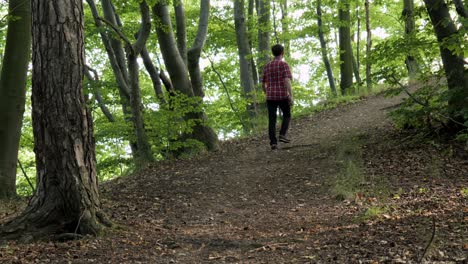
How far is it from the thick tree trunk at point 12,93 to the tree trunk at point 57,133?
306cm

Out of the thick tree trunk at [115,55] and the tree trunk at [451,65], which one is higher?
the thick tree trunk at [115,55]

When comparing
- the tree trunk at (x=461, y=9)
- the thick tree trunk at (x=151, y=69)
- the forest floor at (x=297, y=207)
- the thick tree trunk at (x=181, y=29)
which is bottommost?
the forest floor at (x=297, y=207)

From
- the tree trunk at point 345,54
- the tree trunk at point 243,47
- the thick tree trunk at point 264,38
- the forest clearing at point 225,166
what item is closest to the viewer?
the forest clearing at point 225,166

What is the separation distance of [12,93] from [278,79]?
4.62 metres

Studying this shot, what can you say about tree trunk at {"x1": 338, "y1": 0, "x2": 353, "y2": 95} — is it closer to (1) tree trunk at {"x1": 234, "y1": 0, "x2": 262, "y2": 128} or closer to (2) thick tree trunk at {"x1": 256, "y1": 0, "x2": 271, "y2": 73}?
(2) thick tree trunk at {"x1": 256, "y1": 0, "x2": 271, "y2": 73}

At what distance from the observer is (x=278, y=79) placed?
852 cm

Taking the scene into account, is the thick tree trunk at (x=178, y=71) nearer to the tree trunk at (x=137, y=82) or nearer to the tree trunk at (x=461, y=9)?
the tree trunk at (x=137, y=82)

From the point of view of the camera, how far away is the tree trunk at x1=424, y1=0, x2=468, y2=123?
670 cm

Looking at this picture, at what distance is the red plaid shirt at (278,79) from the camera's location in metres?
8.49

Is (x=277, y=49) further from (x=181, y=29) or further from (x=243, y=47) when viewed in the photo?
(x=243, y=47)

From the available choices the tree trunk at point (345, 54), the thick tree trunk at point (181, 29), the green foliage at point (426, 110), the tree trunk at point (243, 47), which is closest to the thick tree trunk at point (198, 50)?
the thick tree trunk at point (181, 29)

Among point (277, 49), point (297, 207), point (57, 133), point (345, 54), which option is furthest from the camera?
point (345, 54)

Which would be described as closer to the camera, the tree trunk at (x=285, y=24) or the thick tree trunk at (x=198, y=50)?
the thick tree trunk at (x=198, y=50)

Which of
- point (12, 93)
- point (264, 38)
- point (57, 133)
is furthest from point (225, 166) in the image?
point (264, 38)
